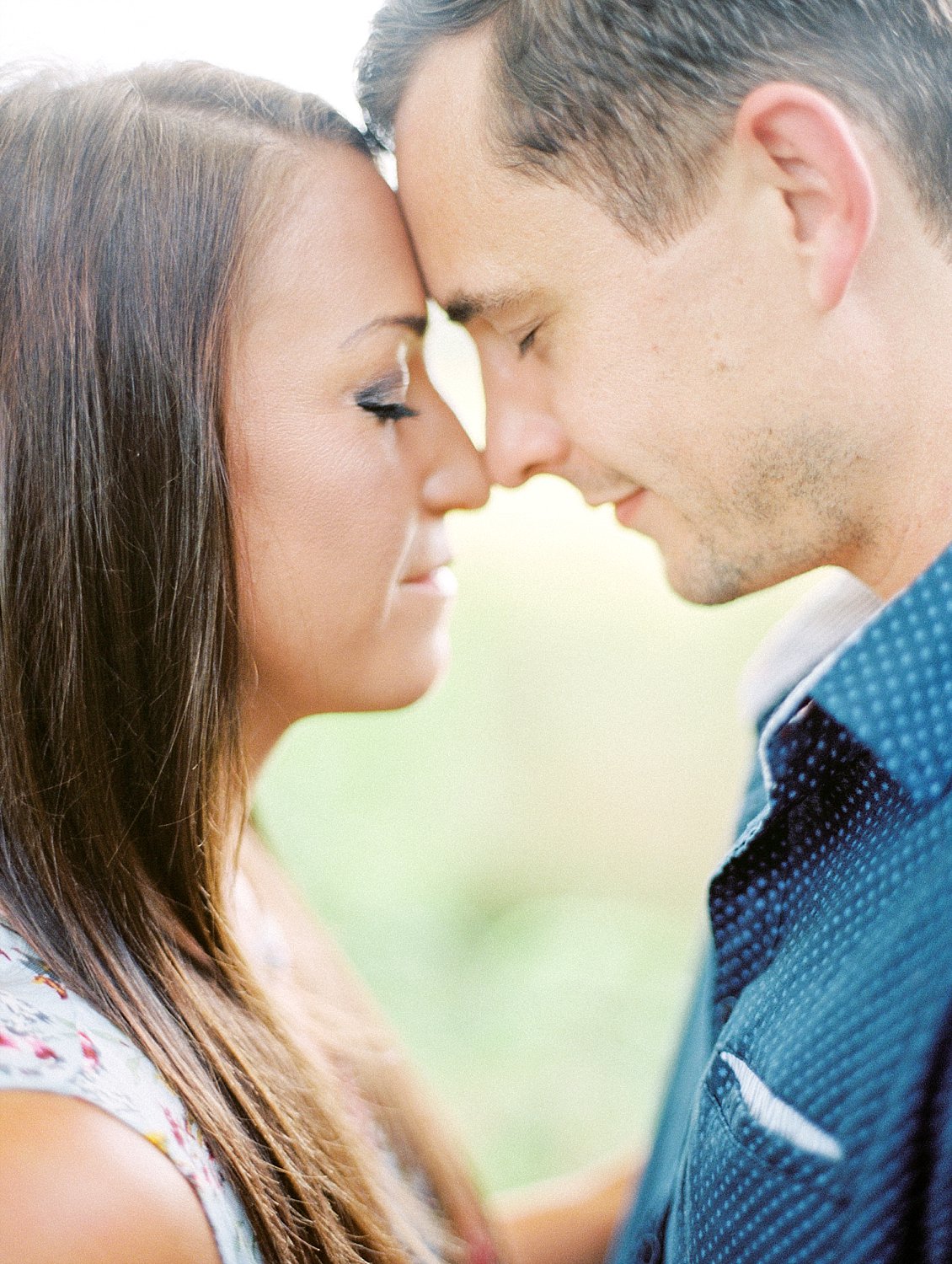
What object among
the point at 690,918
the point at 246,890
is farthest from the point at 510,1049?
the point at 246,890

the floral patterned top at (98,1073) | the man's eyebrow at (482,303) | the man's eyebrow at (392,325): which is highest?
the man's eyebrow at (482,303)

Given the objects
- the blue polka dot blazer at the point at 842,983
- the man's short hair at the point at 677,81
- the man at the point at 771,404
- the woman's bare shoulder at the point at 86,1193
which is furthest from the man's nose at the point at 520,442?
the woman's bare shoulder at the point at 86,1193

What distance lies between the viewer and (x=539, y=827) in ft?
14.9

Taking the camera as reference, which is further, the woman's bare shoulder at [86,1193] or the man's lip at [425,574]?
the man's lip at [425,574]

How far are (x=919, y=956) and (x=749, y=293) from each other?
77 cm

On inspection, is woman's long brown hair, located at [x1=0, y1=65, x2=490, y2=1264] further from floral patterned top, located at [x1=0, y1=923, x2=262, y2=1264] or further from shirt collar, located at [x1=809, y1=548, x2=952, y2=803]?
shirt collar, located at [x1=809, y1=548, x2=952, y2=803]

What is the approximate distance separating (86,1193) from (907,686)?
871 millimetres

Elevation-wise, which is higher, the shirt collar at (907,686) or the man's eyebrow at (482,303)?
the man's eyebrow at (482,303)

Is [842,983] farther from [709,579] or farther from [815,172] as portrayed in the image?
[815,172]

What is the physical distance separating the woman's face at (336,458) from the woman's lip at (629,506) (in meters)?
0.21

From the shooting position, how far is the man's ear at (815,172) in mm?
1315

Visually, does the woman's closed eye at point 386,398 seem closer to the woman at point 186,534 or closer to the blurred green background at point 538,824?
the woman at point 186,534

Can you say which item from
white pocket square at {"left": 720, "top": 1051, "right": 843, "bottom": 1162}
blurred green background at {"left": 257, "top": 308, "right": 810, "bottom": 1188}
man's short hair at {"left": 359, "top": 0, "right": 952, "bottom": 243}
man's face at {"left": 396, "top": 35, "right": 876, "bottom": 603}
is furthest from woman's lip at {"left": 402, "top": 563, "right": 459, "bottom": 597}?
blurred green background at {"left": 257, "top": 308, "right": 810, "bottom": 1188}

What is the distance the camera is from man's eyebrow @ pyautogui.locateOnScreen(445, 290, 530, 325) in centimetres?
153
